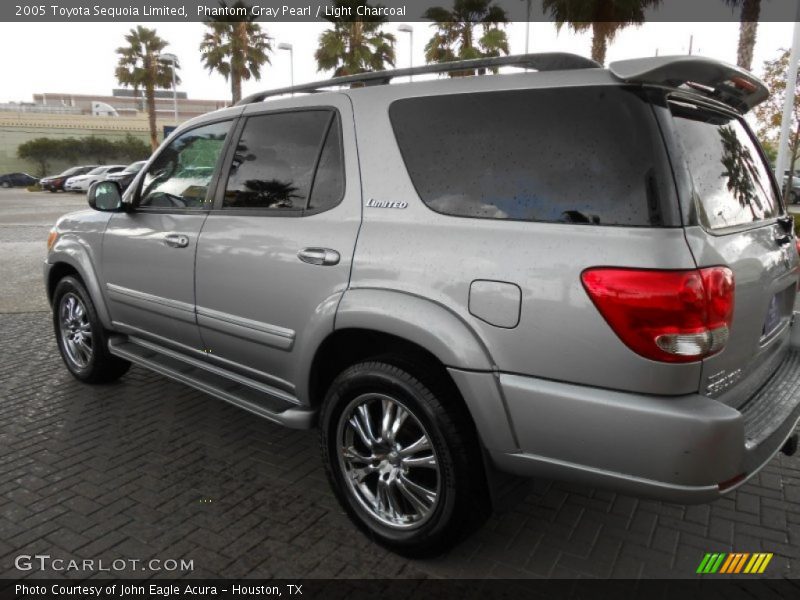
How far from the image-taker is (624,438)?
1.99 meters

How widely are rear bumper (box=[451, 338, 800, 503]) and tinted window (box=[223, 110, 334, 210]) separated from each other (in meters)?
1.33

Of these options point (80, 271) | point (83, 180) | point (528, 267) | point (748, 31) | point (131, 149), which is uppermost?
point (748, 31)

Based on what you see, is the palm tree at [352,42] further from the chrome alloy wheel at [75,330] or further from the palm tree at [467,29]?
the chrome alloy wheel at [75,330]

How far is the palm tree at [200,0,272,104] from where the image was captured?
30781 mm

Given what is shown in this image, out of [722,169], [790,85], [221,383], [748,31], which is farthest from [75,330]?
[748,31]

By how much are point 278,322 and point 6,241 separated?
43.7 feet

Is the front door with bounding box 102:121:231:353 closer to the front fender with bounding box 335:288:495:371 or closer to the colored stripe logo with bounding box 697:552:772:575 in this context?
the front fender with bounding box 335:288:495:371

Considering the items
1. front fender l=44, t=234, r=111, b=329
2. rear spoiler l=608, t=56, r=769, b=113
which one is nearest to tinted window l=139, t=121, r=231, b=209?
front fender l=44, t=234, r=111, b=329

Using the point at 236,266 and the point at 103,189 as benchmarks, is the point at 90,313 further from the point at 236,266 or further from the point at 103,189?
the point at 236,266

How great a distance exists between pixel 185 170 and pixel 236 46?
30.6 meters

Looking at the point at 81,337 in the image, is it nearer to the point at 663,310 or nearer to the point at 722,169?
the point at 663,310

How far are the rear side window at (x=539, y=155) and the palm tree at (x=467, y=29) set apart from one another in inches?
901

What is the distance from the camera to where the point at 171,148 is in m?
3.88
